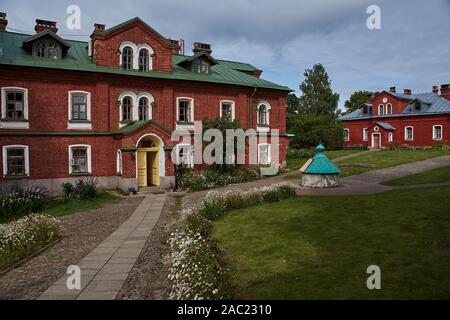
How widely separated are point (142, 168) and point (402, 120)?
32681 mm

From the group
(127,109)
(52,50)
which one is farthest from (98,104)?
(52,50)

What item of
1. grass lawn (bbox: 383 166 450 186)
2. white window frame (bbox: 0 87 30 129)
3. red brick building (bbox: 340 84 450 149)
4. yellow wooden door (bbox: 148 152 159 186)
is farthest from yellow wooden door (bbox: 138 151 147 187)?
red brick building (bbox: 340 84 450 149)

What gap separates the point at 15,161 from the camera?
66.1 feet

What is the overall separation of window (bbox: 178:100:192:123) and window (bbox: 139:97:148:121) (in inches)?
90.8

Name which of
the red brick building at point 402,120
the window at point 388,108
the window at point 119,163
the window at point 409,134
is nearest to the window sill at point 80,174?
the window at point 119,163

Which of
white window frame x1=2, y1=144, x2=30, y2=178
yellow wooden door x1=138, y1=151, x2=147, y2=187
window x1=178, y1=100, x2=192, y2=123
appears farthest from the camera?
window x1=178, y1=100, x2=192, y2=123

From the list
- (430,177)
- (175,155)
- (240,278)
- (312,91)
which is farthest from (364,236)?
(312,91)

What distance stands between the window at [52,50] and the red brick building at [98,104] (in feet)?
0.18

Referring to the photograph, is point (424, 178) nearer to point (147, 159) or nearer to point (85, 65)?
point (147, 159)

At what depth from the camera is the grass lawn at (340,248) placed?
6266 millimetres

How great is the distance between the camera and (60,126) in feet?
69.7

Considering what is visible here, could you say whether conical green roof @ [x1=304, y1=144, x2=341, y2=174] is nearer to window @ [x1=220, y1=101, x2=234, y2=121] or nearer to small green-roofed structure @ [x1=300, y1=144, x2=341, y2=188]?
small green-roofed structure @ [x1=300, y1=144, x2=341, y2=188]

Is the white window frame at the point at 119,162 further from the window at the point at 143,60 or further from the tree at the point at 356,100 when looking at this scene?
the tree at the point at 356,100

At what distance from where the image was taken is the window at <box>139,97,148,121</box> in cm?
2358
